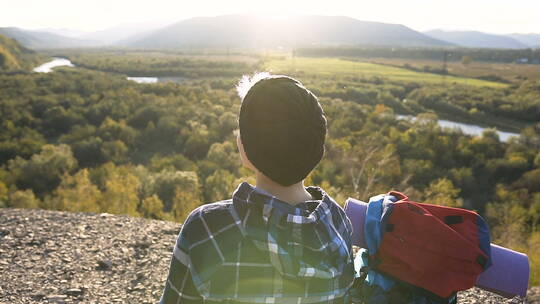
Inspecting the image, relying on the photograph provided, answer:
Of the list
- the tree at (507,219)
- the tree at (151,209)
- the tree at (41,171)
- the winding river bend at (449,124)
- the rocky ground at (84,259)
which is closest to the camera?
the rocky ground at (84,259)

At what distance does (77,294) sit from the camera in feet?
13.1

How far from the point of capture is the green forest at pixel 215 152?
498 inches

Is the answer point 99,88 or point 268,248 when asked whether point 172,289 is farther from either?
point 99,88

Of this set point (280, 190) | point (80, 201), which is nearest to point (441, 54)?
point (80, 201)

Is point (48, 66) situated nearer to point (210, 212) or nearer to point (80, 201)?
point (80, 201)

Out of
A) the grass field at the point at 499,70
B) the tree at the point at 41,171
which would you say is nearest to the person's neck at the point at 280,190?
the tree at the point at 41,171

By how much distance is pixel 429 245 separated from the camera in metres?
1.70

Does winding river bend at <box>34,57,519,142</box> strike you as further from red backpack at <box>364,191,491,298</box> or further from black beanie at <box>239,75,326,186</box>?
black beanie at <box>239,75,326,186</box>

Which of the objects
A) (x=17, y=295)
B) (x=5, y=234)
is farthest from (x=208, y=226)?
(x=5, y=234)

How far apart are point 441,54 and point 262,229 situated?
117294mm

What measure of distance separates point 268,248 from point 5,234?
211 inches

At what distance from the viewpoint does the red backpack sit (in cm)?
169

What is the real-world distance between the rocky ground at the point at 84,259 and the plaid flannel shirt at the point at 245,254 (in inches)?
120

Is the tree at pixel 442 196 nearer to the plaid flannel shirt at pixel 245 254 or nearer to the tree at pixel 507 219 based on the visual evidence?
the tree at pixel 507 219
